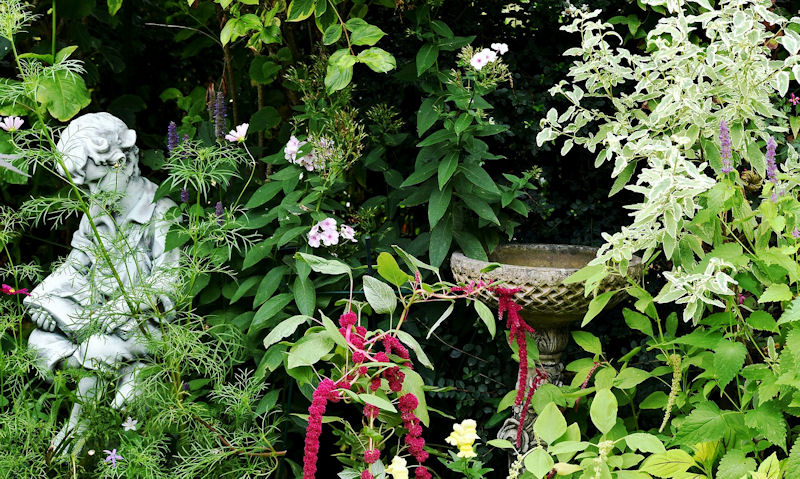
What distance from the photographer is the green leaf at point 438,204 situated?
104 inches

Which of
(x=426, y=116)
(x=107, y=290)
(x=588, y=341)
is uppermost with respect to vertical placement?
(x=426, y=116)

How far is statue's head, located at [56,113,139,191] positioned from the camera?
2.50 metres

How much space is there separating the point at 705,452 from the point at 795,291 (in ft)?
1.70

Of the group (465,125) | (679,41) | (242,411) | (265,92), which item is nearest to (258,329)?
(242,411)

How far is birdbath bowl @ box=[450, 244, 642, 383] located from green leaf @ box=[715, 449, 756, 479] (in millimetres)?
572

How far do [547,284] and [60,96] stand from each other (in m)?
1.89

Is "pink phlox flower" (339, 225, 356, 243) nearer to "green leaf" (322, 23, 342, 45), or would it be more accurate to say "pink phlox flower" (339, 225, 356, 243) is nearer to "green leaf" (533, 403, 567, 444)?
"green leaf" (322, 23, 342, 45)

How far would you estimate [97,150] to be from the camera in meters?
2.51

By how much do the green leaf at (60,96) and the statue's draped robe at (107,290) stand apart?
42 centimetres

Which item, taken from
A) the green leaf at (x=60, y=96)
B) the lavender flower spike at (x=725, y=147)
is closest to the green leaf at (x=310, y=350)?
Result: the lavender flower spike at (x=725, y=147)

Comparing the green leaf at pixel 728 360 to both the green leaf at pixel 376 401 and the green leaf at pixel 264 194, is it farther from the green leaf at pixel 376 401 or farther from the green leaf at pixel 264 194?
the green leaf at pixel 264 194

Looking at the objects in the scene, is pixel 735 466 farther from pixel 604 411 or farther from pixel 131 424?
pixel 131 424

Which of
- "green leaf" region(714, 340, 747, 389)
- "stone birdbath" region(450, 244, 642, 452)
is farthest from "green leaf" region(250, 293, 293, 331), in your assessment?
"green leaf" region(714, 340, 747, 389)

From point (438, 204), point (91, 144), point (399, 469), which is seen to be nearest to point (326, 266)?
point (399, 469)
